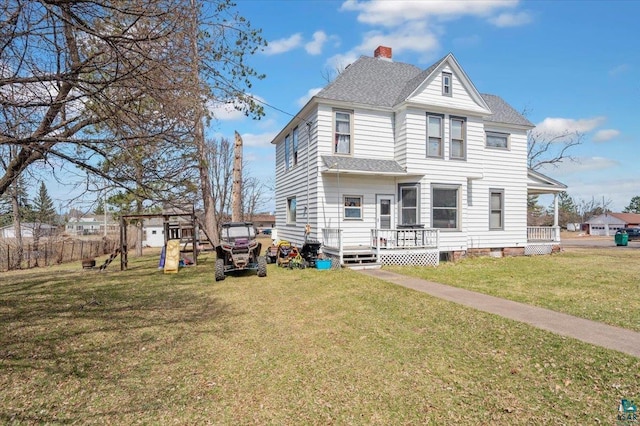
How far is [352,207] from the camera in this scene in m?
13.6

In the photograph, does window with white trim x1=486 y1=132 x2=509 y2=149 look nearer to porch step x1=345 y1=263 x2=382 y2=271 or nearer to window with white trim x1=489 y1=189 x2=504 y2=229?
window with white trim x1=489 y1=189 x2=504 y2=229

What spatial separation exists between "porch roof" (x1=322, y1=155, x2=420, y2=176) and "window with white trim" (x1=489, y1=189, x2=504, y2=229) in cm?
576

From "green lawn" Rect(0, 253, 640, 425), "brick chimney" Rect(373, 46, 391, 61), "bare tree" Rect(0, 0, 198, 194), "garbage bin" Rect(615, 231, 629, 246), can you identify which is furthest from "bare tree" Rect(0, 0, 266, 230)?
"garbage bin" Rect(615, 231, 629, 246)

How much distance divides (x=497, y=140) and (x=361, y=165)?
801 cm

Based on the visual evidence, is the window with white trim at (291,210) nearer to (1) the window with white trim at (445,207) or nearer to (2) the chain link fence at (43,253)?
(1) the window with white trim at (445,207)

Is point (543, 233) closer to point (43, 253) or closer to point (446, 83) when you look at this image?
point (446, 83)

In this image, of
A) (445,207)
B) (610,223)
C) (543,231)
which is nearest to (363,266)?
(445,207)

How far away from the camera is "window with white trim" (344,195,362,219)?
13531 mm

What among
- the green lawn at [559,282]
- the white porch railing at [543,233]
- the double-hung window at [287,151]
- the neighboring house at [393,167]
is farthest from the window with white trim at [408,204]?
the white porch railing at [543,233]

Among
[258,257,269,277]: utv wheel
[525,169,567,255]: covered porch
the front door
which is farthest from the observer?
[525,169,567,255]: covered porch

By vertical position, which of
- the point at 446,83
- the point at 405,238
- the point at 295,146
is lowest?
the point at 405,238

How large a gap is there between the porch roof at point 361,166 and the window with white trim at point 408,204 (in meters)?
0.93

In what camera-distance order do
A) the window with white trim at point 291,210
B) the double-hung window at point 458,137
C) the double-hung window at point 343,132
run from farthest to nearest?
1. the window with white trim at point 291,210
2. the double-hung window at point 458,137
3. the double-hung window at point 343,132

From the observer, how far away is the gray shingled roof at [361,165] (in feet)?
41.8
